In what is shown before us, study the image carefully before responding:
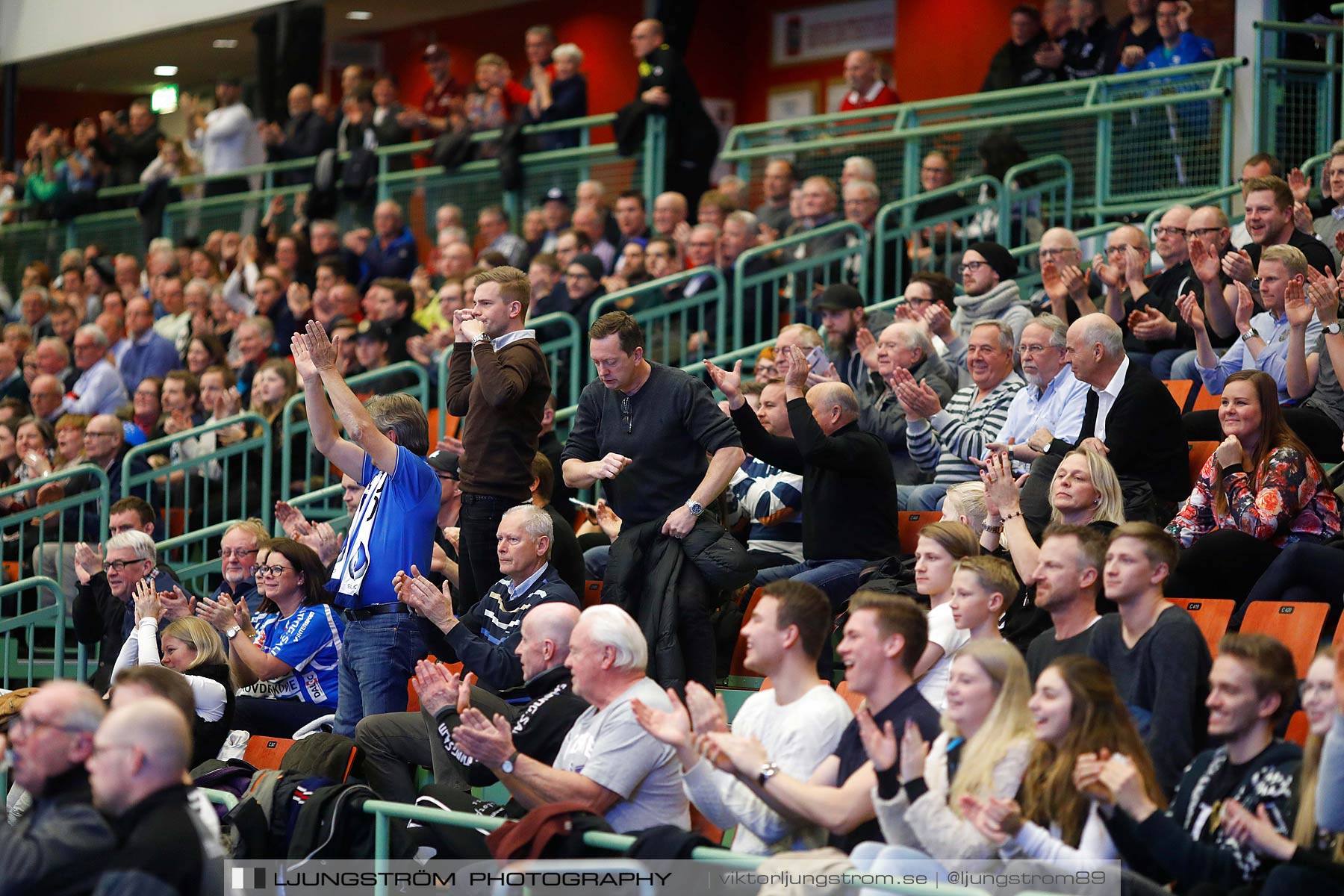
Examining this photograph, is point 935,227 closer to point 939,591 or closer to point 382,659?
point 939,591

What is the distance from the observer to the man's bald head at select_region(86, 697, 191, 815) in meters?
4.33

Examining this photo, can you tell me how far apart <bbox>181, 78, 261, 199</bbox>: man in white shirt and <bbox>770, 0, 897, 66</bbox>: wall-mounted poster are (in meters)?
5.23

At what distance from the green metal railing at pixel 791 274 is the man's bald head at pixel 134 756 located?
614cm

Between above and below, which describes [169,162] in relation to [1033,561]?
above

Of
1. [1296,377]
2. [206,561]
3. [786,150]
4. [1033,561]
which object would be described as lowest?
[206,561]

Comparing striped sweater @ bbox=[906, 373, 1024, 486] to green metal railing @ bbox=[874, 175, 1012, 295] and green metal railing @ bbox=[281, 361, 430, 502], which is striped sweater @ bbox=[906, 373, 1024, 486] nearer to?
green metal railing @ bbox=[874, 175, 1012, 295]

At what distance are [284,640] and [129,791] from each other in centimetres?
295

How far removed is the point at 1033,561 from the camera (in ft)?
19.7

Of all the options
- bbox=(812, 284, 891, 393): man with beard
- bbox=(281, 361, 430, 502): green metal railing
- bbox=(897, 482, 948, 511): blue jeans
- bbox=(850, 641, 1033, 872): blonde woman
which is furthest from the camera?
bbox=(281, 361, 430, 502): green metal railing

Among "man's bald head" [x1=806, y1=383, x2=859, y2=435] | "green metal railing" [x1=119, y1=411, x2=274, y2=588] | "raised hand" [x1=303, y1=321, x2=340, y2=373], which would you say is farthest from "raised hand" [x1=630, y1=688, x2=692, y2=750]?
"green metal railing" [x1=119, y1=411, x2=274, y2=588]

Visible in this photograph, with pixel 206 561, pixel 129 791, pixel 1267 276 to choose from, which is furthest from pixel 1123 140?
pixel 129 791

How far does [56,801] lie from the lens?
449 cm

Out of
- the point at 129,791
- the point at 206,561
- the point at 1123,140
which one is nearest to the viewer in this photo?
the point at 129,791

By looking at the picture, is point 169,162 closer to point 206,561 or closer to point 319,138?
point 319,138
